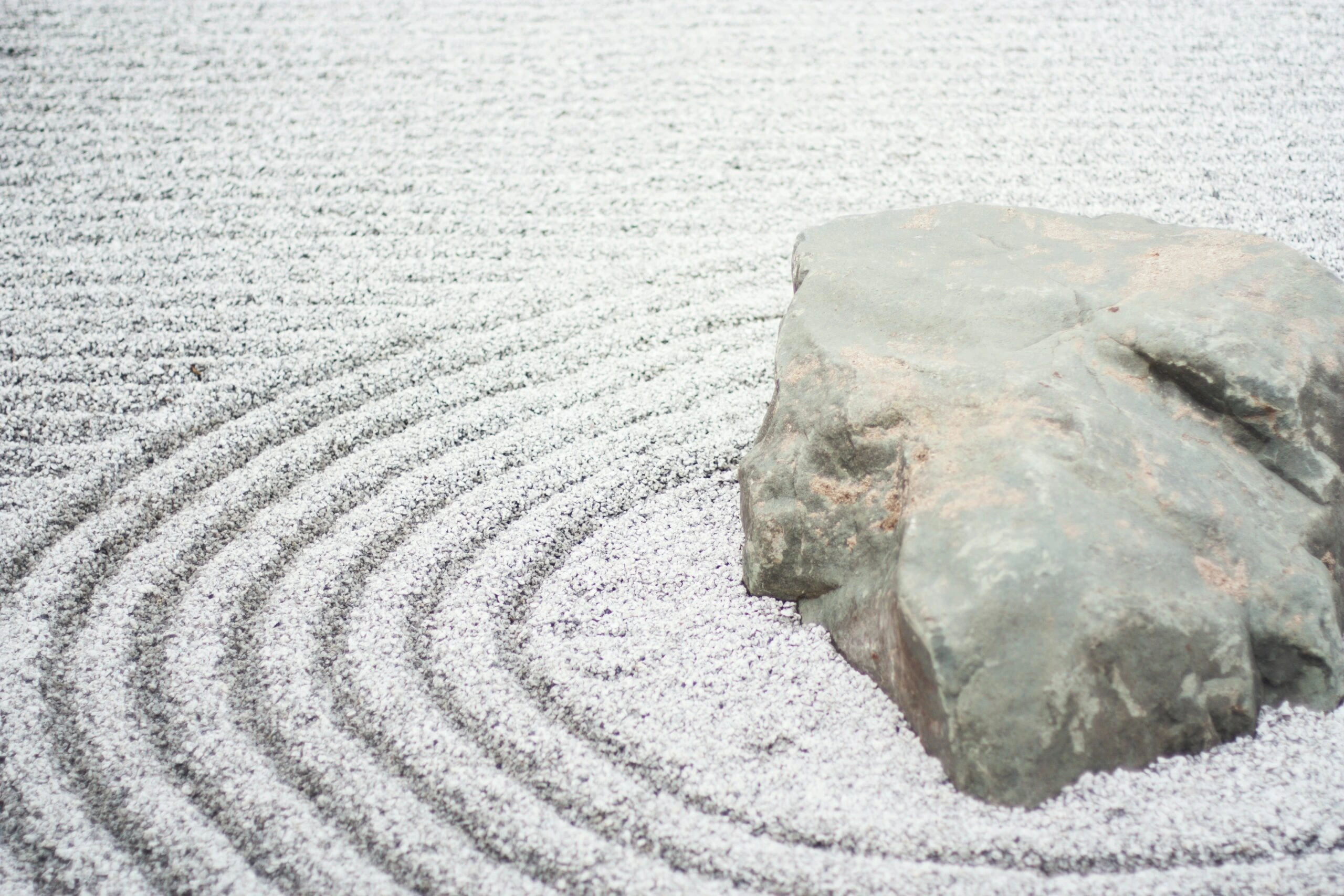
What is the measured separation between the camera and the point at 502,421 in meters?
1.43

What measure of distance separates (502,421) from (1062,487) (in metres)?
0.79

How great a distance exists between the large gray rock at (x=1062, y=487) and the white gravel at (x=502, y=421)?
65 millimetres

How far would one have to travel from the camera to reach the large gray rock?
84cm

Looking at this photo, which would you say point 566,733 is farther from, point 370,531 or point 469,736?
point 370,531

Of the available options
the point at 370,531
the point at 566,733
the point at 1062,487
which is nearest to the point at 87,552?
the point at 370,531

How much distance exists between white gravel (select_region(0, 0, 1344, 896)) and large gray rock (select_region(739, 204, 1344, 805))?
0.06 meters

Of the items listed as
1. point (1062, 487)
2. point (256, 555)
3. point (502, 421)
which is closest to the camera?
point (1062, 487)

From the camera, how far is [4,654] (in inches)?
42.8

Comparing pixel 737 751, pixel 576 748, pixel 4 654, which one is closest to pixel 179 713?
pixel 4 654

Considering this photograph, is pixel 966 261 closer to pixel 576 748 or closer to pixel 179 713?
pixel 576 748

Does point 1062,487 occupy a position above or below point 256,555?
above

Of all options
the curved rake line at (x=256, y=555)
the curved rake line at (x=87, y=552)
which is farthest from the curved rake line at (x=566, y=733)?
the curved rake line at (x=87, y=552)

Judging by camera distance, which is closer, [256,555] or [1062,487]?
[1062,487]

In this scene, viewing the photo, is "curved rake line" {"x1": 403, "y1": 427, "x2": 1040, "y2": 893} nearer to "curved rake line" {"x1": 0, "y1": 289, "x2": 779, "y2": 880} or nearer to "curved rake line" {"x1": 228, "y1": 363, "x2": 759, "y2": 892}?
"curved rake line" {"x1": 228, "y1": 363, "x2": 759, "y2": 892}
